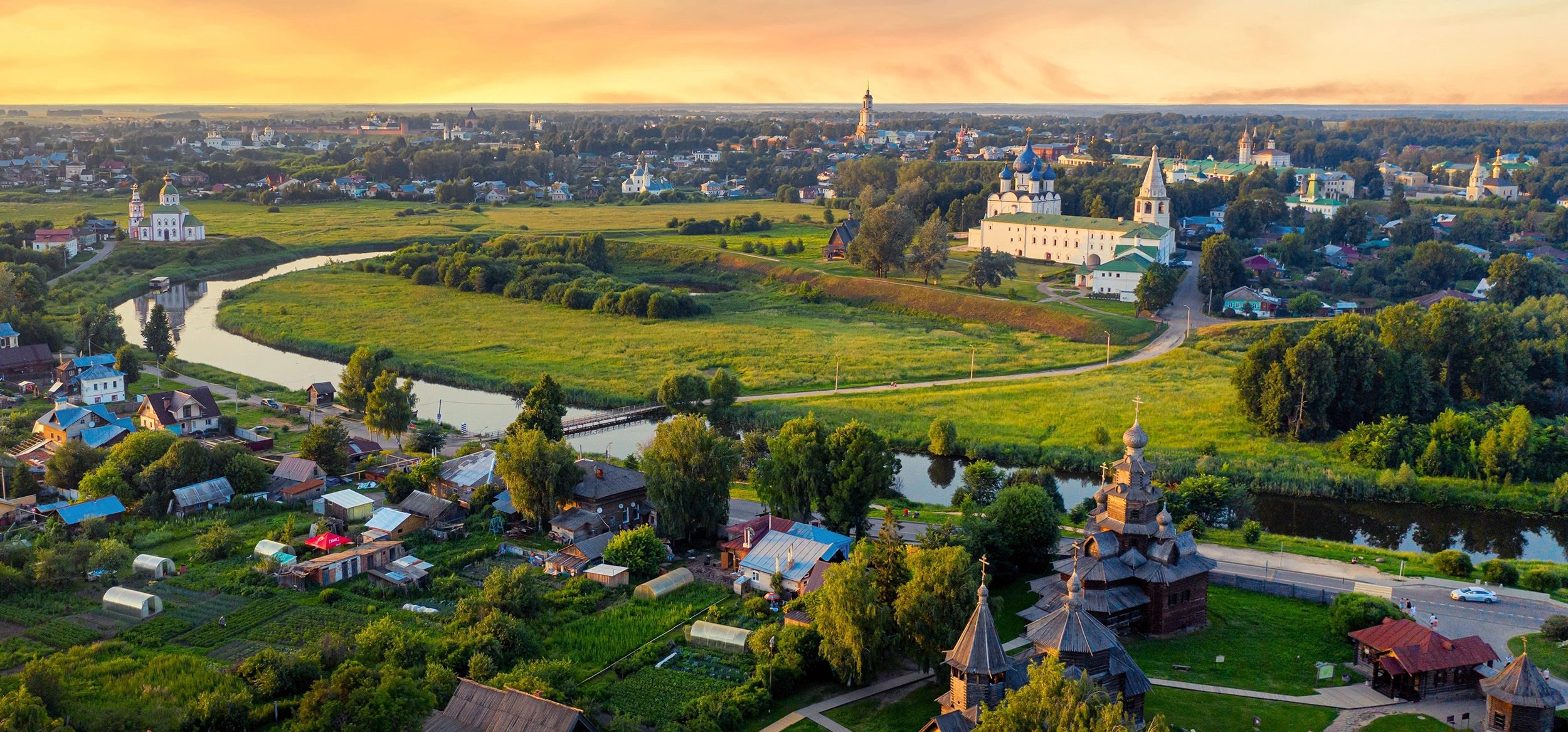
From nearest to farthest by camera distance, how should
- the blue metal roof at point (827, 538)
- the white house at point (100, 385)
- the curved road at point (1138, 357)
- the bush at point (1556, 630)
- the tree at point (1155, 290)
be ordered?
the bush at point (1556, 630) → the blue metal roof at point (827, 538) → the white house at point (100, 385) → the curved road at point (1138, 357) → the tree at point (1155, 290)

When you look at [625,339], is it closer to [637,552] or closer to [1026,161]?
[637,552]

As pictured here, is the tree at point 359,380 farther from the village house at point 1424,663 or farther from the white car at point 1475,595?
the white car at point 1475,595

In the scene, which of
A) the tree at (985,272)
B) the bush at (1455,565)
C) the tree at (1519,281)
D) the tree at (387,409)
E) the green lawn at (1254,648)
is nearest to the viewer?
the green lawn at (1254,648)

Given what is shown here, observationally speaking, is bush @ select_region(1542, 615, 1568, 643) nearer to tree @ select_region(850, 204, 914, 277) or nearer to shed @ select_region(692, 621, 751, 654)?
shed @ select_region(692, 621, 751, 654)

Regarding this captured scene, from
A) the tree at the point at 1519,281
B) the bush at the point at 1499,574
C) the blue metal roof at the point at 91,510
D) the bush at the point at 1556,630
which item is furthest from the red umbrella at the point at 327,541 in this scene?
the tree at the point at 1519,281

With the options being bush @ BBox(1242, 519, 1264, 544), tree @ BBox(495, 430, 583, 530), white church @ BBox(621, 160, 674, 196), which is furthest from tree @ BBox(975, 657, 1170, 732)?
white church @ BBox(621, 160, 674, 196)

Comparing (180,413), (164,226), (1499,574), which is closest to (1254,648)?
(1499,574)

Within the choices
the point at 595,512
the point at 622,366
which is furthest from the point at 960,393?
the point at 595,512
